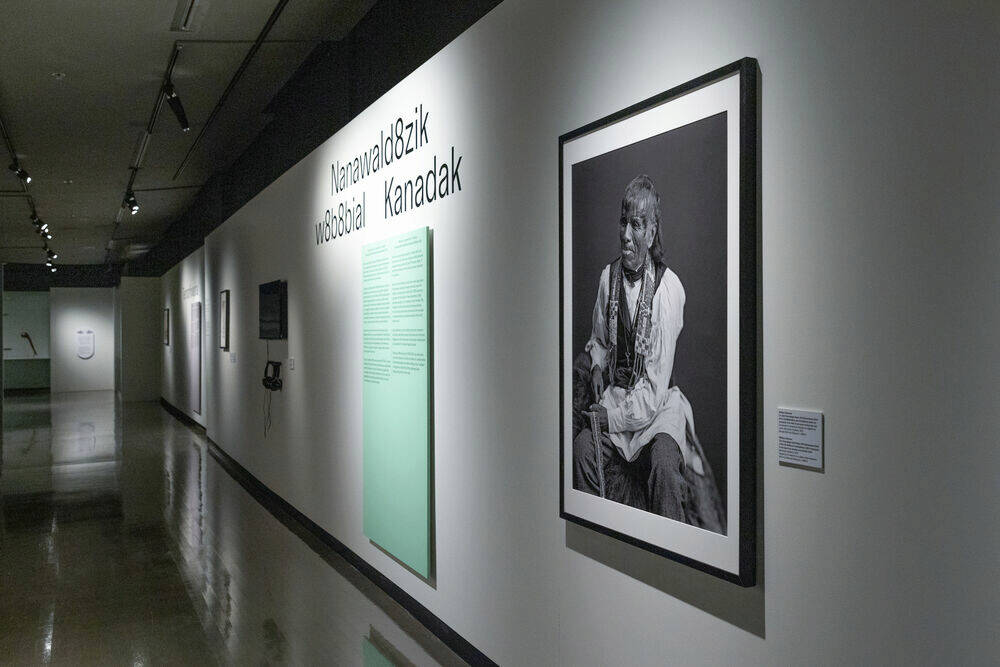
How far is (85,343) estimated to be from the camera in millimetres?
26172

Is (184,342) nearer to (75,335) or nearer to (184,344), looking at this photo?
(184,344)

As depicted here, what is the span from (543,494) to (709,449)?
3.50 ft

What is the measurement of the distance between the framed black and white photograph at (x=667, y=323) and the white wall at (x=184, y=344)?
34.9 feet

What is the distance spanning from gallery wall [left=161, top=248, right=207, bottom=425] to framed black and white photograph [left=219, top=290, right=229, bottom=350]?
2059 mm

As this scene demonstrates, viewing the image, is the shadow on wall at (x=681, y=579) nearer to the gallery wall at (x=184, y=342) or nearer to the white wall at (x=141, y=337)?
the gallery wall at (x=184, y=342)

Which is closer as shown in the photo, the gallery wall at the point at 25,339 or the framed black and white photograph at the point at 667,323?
the framed black and white photograph at the point at 667,323

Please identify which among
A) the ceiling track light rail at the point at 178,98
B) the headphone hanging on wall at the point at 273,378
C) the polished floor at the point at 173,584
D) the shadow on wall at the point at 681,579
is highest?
the ceiling track light rail at the point at 178,98

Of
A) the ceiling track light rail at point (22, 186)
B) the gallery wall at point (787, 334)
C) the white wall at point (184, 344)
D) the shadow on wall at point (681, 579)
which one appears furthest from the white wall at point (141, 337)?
the shadow on wall at point (681, 579)

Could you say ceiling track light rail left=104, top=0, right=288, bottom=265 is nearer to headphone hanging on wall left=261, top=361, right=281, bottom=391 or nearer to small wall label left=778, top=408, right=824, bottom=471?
headphone hanging on wall left=261, top=361, right=281, bottom=391

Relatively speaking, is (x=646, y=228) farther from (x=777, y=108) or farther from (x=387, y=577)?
(x=387, y=577)

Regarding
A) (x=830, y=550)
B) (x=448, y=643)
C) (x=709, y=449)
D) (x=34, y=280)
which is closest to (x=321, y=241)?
(x=448, y=643)

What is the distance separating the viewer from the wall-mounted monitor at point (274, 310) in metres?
7.38

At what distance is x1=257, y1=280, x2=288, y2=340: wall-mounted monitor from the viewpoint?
24.2ft

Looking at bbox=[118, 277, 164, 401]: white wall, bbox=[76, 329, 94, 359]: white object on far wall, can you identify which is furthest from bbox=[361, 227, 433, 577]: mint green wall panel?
bbox=[76, 329, 94, 359]: white object on far wall
